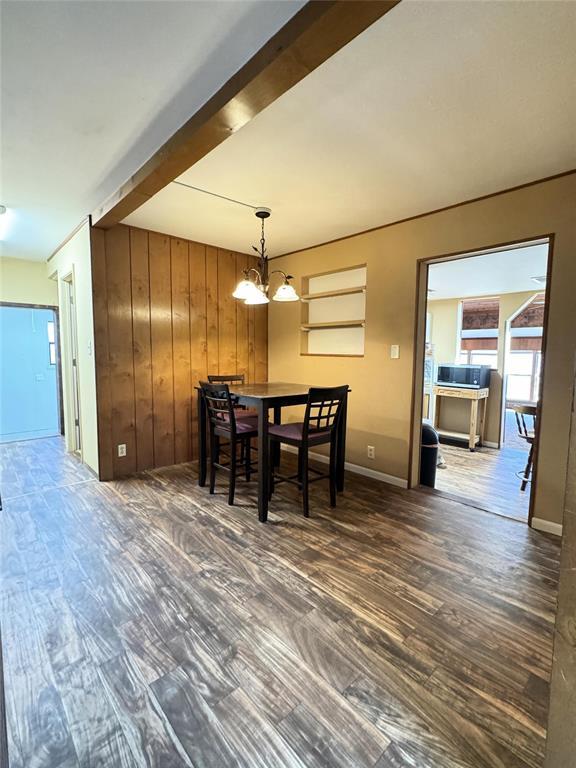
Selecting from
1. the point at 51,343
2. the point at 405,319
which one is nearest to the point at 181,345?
the point at 405,319

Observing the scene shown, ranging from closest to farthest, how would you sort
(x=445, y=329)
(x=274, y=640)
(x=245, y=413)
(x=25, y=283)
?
1. (x=274, y=640)
2. (x=245, y=413)
3. (x=25, y=283)
4. (x=445, y=329)

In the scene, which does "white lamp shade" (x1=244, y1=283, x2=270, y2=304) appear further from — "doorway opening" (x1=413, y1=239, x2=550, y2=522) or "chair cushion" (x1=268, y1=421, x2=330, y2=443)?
"doorway opening" (x1=413, y1=239, x2=550, y2=522)

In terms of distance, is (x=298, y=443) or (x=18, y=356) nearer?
(x=298, y=443)

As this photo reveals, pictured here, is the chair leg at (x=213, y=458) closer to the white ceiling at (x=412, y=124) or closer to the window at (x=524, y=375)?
the white ceiling at (x=412, y=124)

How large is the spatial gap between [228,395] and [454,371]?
405 cm

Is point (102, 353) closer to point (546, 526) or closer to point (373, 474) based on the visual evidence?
point (373, 474)

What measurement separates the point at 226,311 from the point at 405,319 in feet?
6.74

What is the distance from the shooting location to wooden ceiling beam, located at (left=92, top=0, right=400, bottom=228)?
3.51 ft

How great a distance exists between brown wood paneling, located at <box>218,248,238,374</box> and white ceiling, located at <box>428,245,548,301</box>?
2.22 m

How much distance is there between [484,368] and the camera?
17.0 feet

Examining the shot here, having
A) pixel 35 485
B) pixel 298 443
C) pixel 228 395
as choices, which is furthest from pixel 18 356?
pixel 298 443

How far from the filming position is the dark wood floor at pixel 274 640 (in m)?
1.12

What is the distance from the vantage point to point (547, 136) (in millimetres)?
1894

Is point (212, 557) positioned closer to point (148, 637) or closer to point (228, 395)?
point (148, 637)
